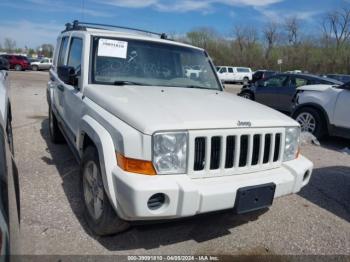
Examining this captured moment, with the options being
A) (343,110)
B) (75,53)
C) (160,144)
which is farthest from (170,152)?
(343,110)

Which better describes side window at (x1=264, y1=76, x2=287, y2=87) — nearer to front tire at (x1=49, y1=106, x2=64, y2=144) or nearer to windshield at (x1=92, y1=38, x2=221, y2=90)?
windshield at (x1=92, y1=38, x2=221, y2=90)

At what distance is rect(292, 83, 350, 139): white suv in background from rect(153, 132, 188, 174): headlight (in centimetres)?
555

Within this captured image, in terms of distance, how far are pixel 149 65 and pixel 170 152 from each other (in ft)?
5.59

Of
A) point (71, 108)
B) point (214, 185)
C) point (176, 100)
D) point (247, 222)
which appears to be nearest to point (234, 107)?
point (176, 100)

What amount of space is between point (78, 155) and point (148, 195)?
161cm

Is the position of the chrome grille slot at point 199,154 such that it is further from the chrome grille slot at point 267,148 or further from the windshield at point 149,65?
the windshield at point 149,65

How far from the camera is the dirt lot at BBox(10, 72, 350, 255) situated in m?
3.05

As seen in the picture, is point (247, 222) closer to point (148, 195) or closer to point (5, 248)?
point (148, 195)

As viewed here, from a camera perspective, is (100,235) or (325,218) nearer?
(100,235)

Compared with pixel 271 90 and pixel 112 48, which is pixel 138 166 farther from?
pixel 271 90

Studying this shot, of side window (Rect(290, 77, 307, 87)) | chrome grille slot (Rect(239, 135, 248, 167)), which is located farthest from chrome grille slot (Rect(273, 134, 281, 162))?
side window (Rect(290, 77, 307, 87))

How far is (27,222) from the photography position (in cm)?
335

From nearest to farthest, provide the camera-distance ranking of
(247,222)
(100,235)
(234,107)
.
Answer: (100,235) < (234,107) < (247,222)

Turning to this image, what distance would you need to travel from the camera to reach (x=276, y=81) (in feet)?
36.7
